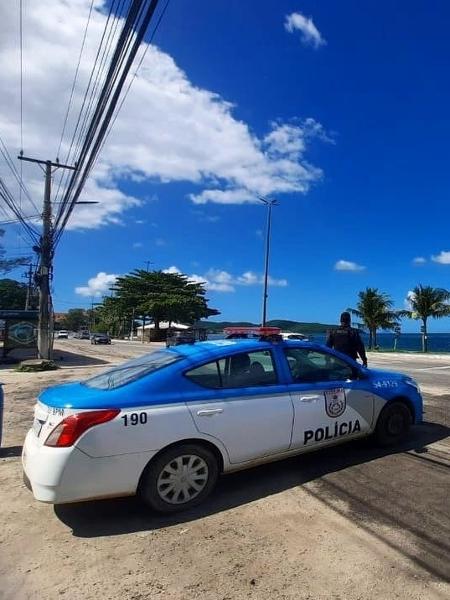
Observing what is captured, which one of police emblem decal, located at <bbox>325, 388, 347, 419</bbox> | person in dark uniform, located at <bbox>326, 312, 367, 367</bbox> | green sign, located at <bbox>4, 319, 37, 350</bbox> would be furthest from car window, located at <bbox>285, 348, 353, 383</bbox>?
green sign, located at <bbox>4, 319, 37, 350</bbox>

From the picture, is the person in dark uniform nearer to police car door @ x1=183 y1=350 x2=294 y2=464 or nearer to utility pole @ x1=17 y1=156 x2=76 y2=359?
police car door @ x1=183 y1=350 x2=294 y2=464

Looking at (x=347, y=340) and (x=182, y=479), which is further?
(x=347, y=340)

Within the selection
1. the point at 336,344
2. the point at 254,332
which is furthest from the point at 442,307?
the point at 254,332

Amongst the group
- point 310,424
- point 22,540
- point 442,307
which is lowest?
point 22,540

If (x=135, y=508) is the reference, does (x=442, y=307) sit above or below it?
above

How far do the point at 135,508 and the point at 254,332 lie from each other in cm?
225

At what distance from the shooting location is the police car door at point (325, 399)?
16.4ft

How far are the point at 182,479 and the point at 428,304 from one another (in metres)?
45.2

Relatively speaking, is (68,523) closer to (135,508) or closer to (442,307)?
(135,508)

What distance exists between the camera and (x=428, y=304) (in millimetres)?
45062

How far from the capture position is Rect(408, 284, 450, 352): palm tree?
146ft

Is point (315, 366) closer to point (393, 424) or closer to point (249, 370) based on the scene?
point (249, 370)

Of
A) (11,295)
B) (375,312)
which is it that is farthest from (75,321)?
A: (375,312)

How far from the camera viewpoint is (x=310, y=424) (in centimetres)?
503
